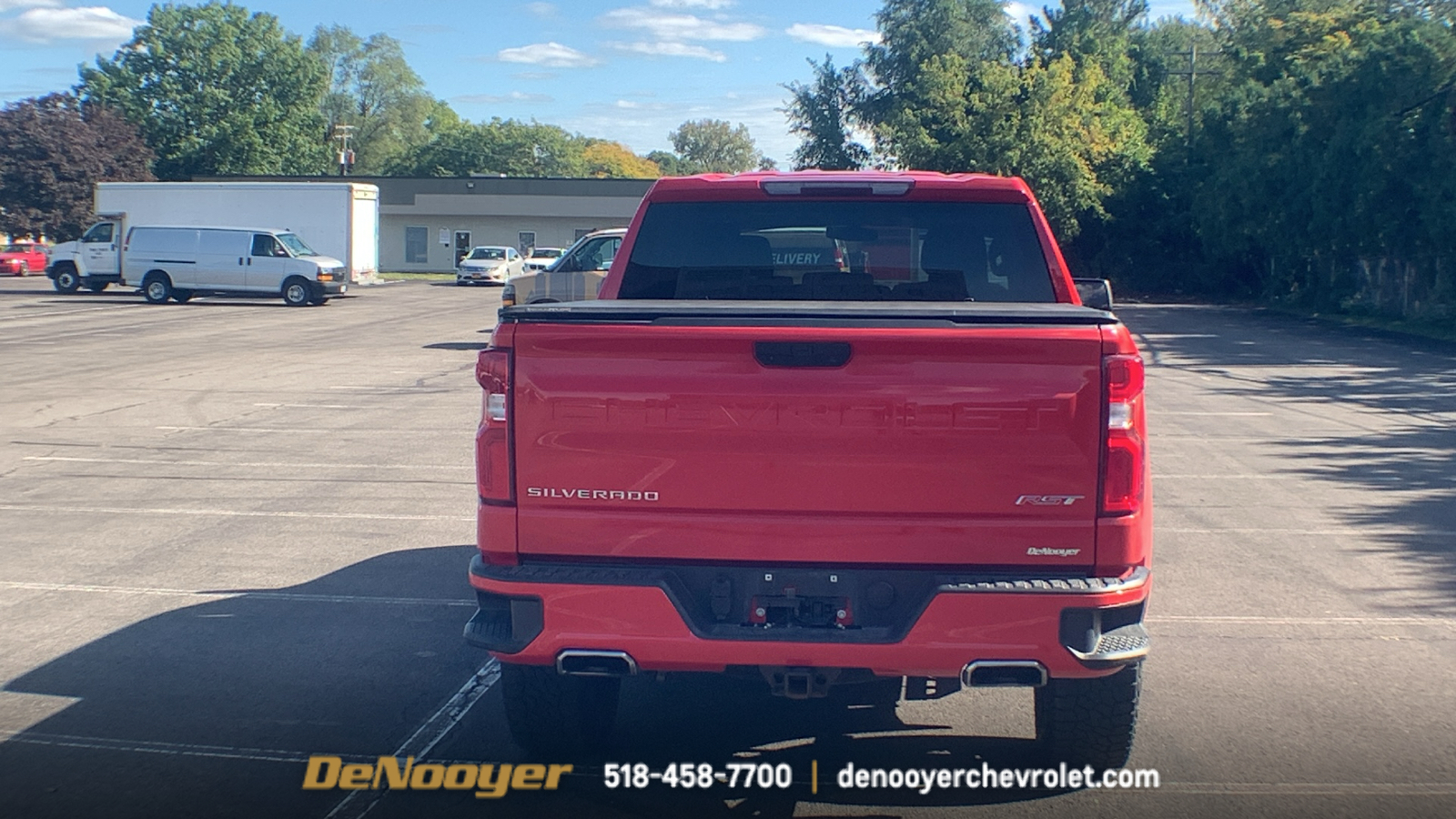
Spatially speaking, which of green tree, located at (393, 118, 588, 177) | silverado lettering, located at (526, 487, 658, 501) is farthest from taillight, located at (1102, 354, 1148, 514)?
green tree, located at (393, 118, 588, 177)

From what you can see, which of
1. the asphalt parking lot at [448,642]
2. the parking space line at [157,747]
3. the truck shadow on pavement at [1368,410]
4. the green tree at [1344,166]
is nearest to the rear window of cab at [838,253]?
the asphalt parking lot at [448,642]

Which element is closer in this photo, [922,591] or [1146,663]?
[922,591]

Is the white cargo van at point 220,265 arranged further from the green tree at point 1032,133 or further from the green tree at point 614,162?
the green tree at point 614,162

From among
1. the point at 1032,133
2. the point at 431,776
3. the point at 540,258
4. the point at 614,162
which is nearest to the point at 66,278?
the point at 540,258

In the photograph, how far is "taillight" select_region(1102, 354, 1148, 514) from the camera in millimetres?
3717

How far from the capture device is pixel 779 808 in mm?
4227

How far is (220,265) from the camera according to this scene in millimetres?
34031

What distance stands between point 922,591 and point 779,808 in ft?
3.11

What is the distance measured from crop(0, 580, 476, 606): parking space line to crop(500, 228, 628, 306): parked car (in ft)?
41.4

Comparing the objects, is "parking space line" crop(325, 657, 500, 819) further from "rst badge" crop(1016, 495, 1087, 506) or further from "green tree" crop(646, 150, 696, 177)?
"green tree" crop(646, 150, 696, 177)

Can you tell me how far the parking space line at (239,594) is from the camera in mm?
6781

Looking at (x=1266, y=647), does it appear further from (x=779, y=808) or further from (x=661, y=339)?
(x=661, y=339)

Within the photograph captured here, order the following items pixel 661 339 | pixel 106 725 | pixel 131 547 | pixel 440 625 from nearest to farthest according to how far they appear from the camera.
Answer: pixel 661 339 → pixel 106 725 → pixel 440 625 → pixel 131 547

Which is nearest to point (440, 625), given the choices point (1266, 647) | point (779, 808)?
point (779, 808)
